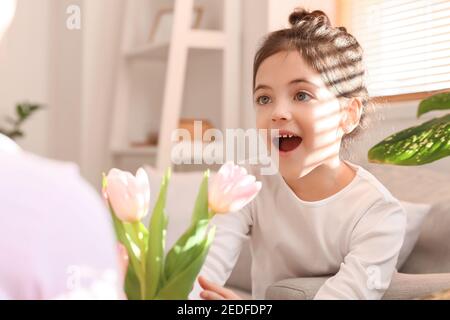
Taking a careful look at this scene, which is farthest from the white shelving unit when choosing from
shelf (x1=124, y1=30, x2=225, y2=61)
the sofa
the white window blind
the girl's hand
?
the girl's hand

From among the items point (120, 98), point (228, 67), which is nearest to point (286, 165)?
point (228, 67)

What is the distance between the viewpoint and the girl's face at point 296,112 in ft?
1.42

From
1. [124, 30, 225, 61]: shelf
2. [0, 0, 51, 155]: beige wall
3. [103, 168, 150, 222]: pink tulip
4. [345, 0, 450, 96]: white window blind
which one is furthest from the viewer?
[124, 30, 225, 61]: shelf

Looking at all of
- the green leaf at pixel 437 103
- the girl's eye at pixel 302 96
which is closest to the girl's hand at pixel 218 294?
the girl's eye at pixel 302 96

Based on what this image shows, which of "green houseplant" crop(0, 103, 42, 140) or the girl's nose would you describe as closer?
the girl's nose

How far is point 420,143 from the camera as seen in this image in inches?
20.5

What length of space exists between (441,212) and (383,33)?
0.77 feet

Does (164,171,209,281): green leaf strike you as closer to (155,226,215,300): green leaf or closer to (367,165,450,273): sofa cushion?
(155,226,215,300): green leaf

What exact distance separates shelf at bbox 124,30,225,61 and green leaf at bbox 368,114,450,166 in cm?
88

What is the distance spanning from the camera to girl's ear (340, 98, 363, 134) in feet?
1.56

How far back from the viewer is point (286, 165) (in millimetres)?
452

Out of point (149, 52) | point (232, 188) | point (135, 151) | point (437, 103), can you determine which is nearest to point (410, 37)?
point (437, 103)

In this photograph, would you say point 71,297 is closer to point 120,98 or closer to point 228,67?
point 228,67

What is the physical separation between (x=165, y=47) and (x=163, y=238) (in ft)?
3.74
